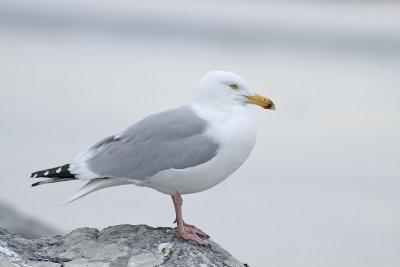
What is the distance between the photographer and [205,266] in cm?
444

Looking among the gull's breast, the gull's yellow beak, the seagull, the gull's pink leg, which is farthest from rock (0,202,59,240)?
the gull's yellow beak

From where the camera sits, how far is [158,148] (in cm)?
472

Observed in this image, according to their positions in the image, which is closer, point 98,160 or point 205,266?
point 205,266

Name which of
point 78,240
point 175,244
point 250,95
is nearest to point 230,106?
point 250,95

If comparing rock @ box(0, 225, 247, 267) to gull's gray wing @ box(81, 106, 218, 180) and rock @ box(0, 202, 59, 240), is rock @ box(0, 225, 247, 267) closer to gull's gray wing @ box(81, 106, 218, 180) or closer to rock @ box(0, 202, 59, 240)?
gull's gray wing @ box(81, 106, 218, 180)

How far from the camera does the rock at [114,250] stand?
14.4 feet

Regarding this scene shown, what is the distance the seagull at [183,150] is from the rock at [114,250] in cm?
15

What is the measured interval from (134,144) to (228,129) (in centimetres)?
60

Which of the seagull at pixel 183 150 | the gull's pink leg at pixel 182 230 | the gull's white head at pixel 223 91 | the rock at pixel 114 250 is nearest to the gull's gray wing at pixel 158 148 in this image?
the seagull at pixel 183 150

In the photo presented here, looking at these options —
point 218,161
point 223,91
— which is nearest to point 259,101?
point 223,91

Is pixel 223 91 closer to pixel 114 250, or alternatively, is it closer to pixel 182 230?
pixel 182 230

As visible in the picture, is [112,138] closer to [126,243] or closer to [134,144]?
[134,144]

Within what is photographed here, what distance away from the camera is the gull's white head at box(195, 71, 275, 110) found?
4.85 metres

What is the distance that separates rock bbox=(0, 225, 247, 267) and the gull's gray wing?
39 centimetres
